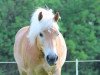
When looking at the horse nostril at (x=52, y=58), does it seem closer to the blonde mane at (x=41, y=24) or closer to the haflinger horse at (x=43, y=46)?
the haflinger horse at (x=43, y=46)

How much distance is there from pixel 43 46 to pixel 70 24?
12076mm

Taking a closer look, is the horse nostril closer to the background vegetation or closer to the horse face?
the horse face

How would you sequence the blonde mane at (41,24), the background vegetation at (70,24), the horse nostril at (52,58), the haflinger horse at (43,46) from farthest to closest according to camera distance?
the background vegetation at (70,24)
the blonde mane at (41,24)
the haflinger horse at (43,46)
the horse nostril at (52,58)

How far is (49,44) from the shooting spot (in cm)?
628

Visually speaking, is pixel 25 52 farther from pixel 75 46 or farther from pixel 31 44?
pixel 75 46

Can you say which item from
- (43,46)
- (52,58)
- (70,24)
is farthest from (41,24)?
(70,24)

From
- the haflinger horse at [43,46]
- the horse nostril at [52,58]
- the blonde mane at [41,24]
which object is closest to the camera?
the horse nostril at [52,58]

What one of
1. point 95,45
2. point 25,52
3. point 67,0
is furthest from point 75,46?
point 25,52

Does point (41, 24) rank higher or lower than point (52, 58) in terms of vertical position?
higher

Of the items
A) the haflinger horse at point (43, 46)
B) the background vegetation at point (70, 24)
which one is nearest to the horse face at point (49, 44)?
the haflinger horse at point (43, 46)

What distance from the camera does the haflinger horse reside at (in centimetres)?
629

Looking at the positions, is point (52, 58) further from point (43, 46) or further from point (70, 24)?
point (70, 24)

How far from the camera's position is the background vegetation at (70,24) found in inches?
690

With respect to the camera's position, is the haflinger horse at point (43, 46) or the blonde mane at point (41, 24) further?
the blonde mane at point (41, 24)
